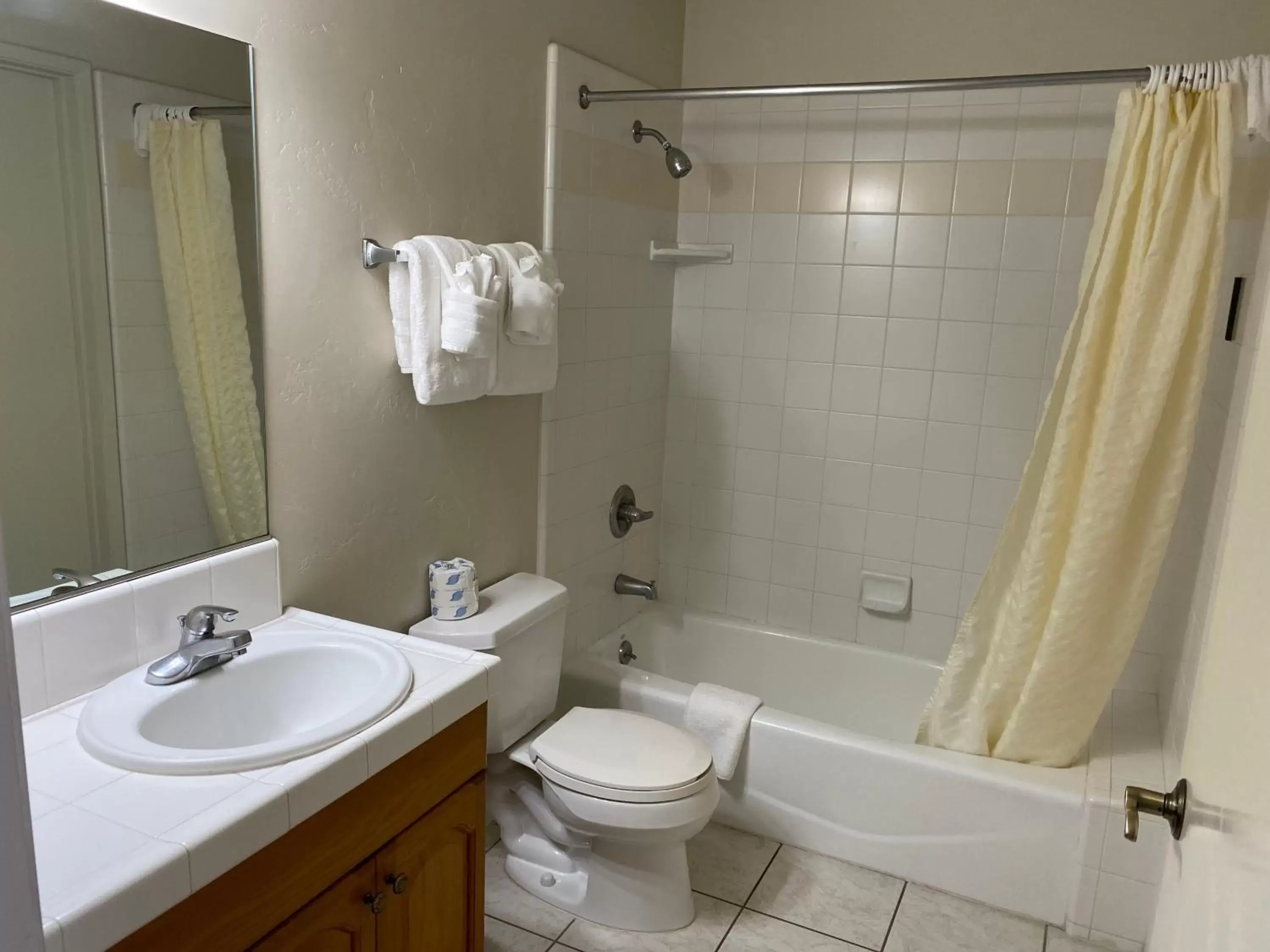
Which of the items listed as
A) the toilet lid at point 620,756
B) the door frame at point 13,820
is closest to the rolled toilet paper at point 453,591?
the toilet lid at point 620,756

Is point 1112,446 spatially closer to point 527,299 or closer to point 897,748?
point 897,748

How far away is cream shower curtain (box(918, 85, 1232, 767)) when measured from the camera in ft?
6.64

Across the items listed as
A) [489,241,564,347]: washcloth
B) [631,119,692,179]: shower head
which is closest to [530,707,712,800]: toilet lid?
[489,241,564,347]: washcloth

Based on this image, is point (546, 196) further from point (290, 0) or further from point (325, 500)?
point (325, 500)

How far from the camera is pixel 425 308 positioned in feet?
6.40

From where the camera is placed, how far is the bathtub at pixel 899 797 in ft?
7.32

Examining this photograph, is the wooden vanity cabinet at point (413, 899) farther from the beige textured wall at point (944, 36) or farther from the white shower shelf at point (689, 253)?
the beige textured wall at point (944, 36)

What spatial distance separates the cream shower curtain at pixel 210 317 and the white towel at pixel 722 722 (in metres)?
1.26

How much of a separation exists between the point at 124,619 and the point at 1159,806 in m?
1.48

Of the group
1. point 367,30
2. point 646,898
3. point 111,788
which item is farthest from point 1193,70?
point 111,788

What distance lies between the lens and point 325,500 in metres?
1.91

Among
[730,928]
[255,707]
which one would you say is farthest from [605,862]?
[255,707]

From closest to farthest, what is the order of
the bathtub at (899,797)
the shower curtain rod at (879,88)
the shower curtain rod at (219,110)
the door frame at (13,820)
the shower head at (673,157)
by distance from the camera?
the door frame at (13,820)
the shower curtain rod at (219,110)
the shower curtain rod at (879,88)
the bathtub at (899,797)
the shower head at (673,157)

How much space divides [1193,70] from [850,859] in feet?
6.51
